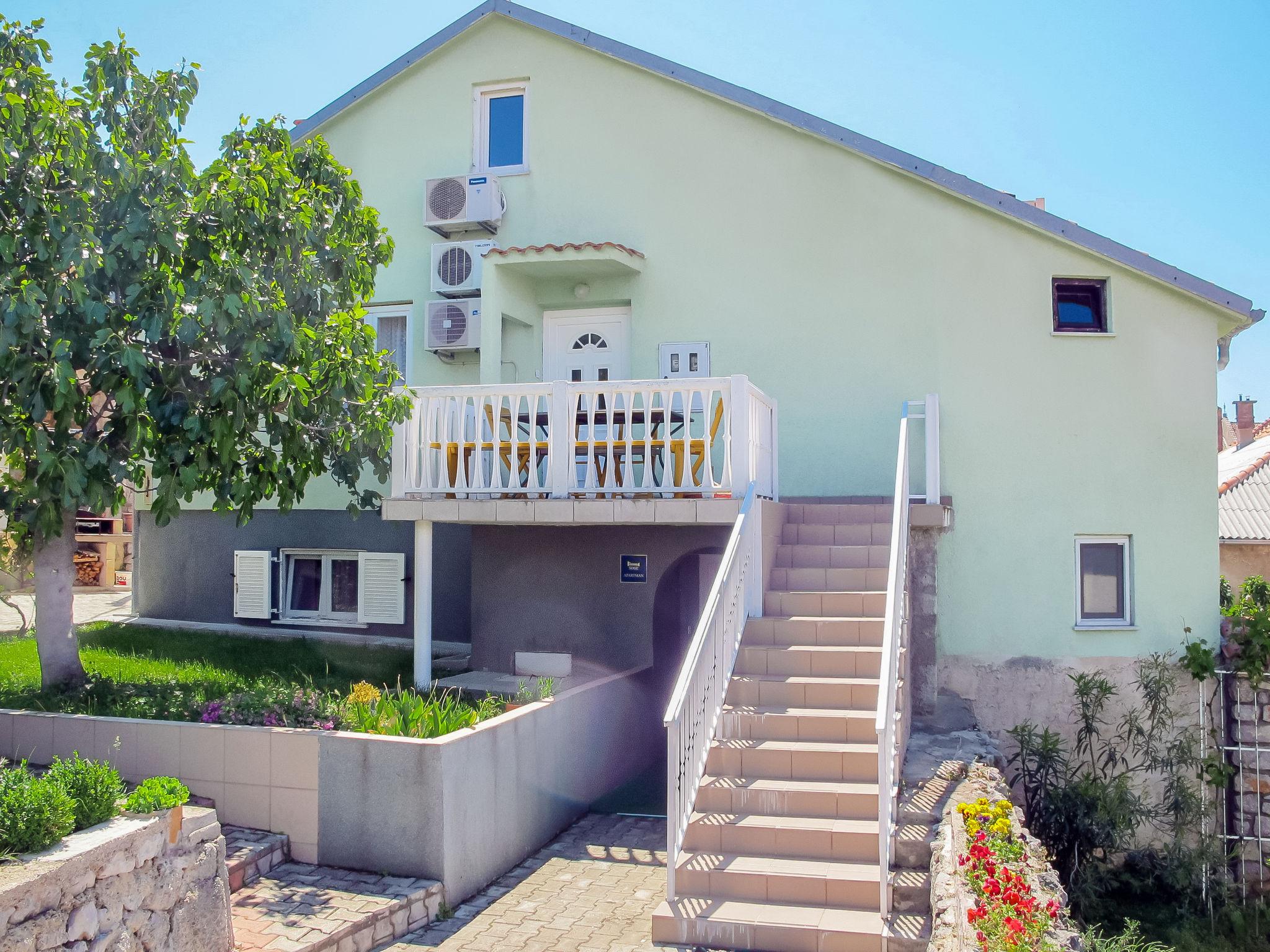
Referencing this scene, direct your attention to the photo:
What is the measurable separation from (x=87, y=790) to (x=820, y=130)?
9.20m

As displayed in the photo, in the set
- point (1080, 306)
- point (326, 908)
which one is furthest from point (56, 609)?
point (1080, 306)

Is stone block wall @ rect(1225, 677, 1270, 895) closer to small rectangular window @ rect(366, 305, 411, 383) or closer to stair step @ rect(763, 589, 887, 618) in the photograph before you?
stair step @ rect(763, 589, 887, 618)

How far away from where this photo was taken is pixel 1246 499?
17.3m

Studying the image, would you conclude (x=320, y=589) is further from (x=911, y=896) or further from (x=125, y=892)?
(x=911, y=896)

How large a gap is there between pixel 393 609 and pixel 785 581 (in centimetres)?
536

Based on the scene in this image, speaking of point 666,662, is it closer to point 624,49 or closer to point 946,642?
point 946,642

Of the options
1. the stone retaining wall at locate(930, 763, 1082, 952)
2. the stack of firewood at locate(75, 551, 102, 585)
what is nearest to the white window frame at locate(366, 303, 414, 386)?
the stone retaining wall at locate(930, 763, 1082, 952)

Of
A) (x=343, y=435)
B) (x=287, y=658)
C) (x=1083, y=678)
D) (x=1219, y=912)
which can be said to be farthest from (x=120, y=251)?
(x=1219, y=912)

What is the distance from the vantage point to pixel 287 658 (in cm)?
1099

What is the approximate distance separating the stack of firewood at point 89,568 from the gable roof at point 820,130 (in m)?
12.6

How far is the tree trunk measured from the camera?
8172mm

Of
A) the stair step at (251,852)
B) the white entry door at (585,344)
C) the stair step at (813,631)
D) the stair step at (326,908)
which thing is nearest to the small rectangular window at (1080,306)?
the stair step at (813,631)

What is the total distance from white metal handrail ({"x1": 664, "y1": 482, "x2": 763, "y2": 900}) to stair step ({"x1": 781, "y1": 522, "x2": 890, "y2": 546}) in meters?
0.96

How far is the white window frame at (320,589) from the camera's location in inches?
502
